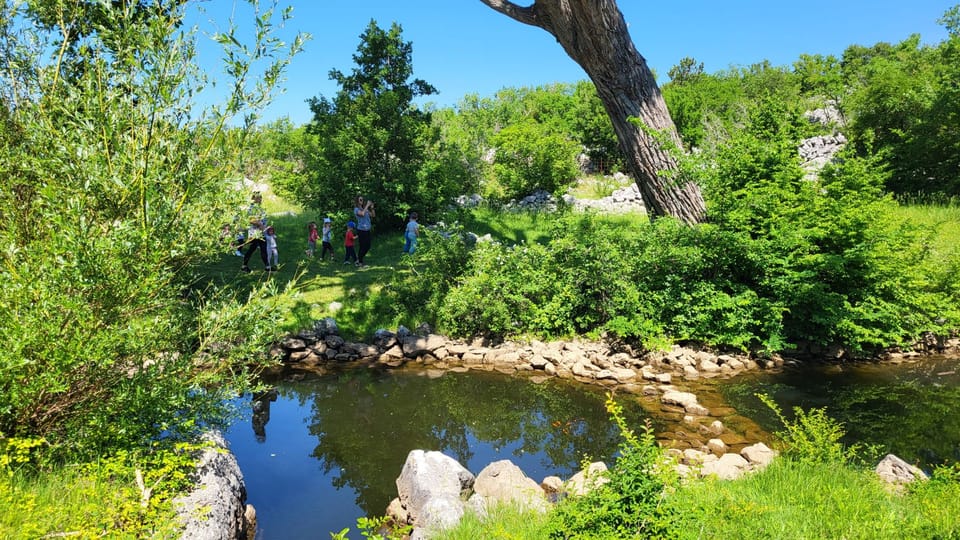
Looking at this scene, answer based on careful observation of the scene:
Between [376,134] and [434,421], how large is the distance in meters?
9.47

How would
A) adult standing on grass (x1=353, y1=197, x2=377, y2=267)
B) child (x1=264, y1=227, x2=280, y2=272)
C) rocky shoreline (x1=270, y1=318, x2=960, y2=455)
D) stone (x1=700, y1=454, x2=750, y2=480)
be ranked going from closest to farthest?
stone (x1=700, y1=454, x2=750, y2=480) → rocky shoreline (x1=270, y1=318, x2=960, y2=455) → child (x1=264, y1=227, x2=280, y2=272) → adult standing on grass (x1=353, y1=197, x2=377, y2=267)

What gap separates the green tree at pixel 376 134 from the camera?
49.3 feet

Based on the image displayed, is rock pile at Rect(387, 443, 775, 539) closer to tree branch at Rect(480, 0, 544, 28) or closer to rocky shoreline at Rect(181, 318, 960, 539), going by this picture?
rocky shoreline at Rect(181, 318, 960, 539)

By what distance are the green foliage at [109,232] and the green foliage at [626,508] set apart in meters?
3.17

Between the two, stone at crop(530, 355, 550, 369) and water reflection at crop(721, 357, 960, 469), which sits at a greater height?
stone at crop(530, 355, 550, 369)

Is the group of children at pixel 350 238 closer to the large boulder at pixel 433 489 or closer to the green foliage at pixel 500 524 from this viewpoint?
the large boulder at pixel 433 489

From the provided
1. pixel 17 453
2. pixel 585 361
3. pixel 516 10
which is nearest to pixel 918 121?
pixel 516 10

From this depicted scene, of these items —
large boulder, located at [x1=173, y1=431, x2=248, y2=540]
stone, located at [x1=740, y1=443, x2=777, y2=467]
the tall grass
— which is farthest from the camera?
stone, located at [x1=740, y1=443, x2=777, y2=467]

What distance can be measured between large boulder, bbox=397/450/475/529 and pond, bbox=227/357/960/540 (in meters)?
0.44

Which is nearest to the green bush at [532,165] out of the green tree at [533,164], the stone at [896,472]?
the green tree at [533,164]

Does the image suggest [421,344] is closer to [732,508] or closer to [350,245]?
[350,245]

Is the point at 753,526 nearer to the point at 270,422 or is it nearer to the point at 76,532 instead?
the point at 76,532

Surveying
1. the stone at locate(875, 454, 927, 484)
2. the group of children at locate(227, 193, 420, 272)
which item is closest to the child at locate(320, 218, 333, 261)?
the group of children at locate(227, 193, 420, 272)

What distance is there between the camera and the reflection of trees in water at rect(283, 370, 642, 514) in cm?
645
